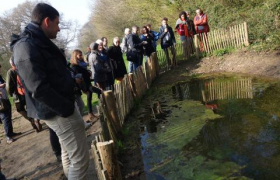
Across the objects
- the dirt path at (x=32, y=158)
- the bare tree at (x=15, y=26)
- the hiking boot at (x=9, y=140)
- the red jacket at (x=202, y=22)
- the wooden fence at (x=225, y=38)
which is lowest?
the dirt path at (x=32, y=158)

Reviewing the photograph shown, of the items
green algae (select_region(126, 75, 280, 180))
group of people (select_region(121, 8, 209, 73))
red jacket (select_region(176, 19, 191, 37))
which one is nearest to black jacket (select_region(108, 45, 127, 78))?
group of people (select_region(121, 8, 209, 73))

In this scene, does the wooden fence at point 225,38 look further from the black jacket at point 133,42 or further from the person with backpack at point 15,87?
the person with backpack at point 15,87

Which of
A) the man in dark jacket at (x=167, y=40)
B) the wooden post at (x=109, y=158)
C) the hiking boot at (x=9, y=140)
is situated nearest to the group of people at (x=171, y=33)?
the man in dark jacket at (x=167, y=40)

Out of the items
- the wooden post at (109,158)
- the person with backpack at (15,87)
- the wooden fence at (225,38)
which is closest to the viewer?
the wooden post at (109,158)

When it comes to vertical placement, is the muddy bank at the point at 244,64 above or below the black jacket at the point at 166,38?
below

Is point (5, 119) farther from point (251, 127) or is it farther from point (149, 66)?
point (251, 127)

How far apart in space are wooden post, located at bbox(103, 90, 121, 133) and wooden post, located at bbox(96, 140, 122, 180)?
138cm

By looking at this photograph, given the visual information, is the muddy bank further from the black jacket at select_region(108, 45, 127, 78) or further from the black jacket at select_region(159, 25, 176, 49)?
the black jacket at select_region(108, 45, 127, 78)

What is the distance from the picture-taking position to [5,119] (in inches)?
216

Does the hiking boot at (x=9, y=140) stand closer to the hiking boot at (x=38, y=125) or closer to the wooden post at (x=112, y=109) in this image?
the hiking boot at (x=38, y=125)

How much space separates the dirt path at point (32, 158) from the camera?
3.86 m

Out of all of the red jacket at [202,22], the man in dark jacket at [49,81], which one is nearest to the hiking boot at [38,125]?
the man in dark jacket at [49,81]

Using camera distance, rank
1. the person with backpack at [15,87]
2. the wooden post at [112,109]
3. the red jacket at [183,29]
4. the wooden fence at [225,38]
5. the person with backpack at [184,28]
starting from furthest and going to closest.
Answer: the red jacket at [183,29] < the person with backpack at [184,28] < the wooden fence at [225,38] < the person with backpack at [15,87] < the wooden post at [112,109]

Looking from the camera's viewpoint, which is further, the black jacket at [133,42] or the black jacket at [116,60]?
the black jacket at [133,42]
